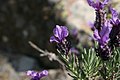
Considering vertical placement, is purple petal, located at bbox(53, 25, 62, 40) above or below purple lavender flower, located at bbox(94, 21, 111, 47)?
above

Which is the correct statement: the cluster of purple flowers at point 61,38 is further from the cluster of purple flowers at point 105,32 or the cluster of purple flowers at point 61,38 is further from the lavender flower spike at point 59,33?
the cluster of purple flowers at point 105,32

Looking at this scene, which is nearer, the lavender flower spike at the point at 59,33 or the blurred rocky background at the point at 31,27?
the lavender flower spike at the point at 59,33

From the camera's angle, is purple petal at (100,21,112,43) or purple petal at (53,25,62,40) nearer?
purple petal at (100,21,112,43)

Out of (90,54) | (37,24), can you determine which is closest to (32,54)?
(37,24)

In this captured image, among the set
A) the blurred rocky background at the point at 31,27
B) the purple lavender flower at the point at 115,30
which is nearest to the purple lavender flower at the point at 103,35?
the purple lavender flower at the point at 115,30

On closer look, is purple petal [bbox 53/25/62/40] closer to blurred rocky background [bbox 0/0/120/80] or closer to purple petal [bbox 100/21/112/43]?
purple petal [bbox 100/21/112/43]

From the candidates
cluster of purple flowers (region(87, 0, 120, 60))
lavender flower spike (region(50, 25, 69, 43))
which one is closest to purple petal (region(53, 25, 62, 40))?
lavender flower spike (region(50, 25, 69, 43))
